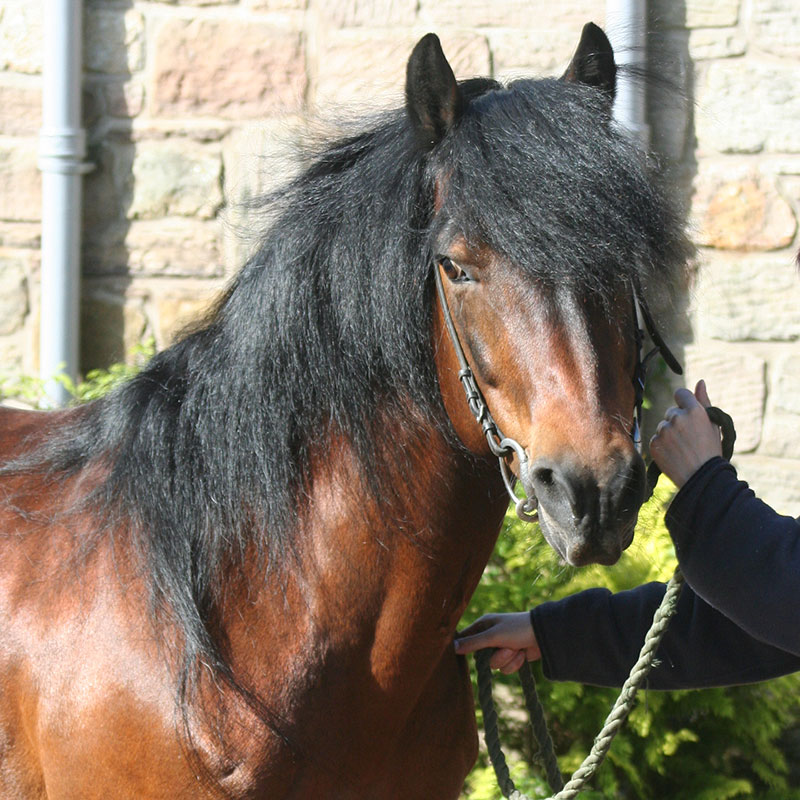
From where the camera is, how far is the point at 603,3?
381 centimetres

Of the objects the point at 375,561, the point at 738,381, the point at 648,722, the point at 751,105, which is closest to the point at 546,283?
the point at 375,561

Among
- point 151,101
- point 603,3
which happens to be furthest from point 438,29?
point 151,101

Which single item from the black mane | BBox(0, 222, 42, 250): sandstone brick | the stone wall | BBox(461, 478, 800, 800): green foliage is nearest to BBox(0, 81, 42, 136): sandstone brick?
the stone wall

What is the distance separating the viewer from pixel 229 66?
3932 millimetres

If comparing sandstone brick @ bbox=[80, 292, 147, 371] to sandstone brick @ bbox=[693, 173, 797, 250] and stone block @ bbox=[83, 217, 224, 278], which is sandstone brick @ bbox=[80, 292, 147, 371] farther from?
sandstone brick @ bbox=[693, 173, 797, 250]

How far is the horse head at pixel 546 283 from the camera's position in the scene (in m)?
1.39

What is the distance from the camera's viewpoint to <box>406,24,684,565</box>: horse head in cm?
139

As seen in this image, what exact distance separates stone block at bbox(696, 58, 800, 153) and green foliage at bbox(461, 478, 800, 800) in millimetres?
1413

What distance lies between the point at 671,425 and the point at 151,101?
2.98m

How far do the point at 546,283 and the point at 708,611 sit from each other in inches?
35.2

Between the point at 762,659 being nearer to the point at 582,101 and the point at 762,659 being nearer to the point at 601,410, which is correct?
the point at 601,410

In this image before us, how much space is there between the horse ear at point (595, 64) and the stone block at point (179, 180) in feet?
8.12

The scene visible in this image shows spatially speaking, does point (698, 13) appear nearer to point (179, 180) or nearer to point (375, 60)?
point (375, 60)

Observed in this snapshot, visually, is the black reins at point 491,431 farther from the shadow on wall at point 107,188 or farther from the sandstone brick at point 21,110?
the sandstone brick at point 21,110
